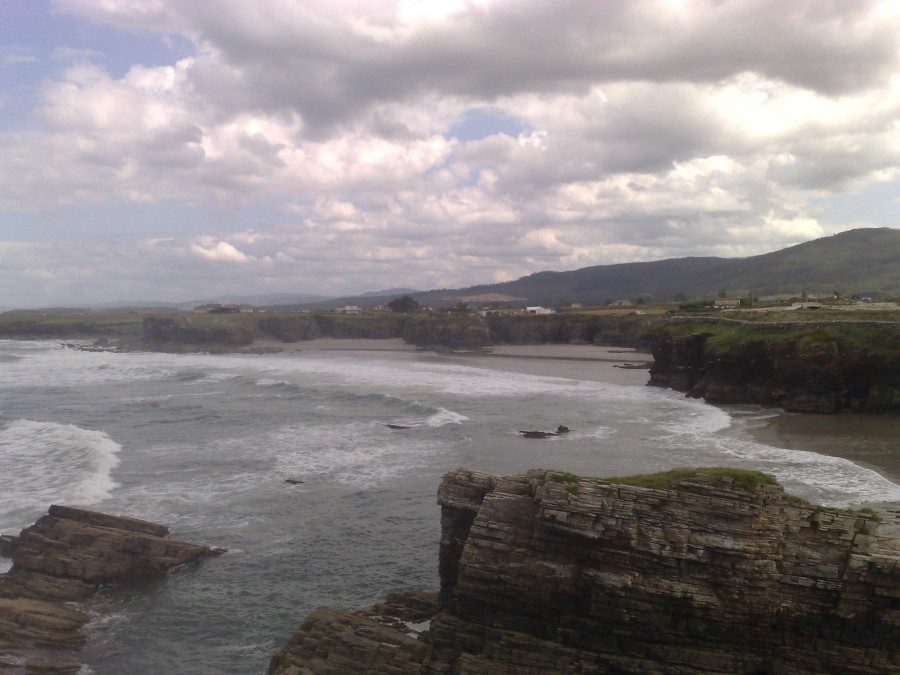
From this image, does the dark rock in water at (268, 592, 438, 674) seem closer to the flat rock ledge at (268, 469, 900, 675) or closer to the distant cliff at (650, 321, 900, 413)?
the flat rock ledge at (268, 469, 900, 675)

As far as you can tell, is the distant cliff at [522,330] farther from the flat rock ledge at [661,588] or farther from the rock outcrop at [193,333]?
the flat rock ledge at [661,588]

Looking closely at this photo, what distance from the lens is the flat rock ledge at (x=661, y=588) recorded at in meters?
11.5

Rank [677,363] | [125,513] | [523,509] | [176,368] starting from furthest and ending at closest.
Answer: [176,368] → [677,363] → [125,513] → [523,509]

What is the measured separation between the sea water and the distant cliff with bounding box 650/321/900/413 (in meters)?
2.42

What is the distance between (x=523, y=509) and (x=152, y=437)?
29000 millimetres

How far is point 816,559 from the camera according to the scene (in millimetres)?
11727

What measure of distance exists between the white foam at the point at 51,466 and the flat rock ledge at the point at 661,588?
1630cm

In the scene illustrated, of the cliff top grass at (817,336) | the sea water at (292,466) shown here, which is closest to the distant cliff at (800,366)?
the cliff top grass at (817,336)

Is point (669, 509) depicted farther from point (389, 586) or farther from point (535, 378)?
point (535, 378)

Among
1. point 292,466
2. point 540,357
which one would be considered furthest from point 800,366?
A: point 540,357

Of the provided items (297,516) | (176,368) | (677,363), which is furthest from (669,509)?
(176,368)

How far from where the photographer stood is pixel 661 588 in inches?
467

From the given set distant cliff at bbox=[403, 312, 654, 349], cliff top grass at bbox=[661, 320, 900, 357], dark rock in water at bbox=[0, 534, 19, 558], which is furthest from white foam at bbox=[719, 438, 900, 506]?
distant cliff at bbox=[403, 312, 654, 349]

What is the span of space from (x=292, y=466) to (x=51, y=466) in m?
11.3
